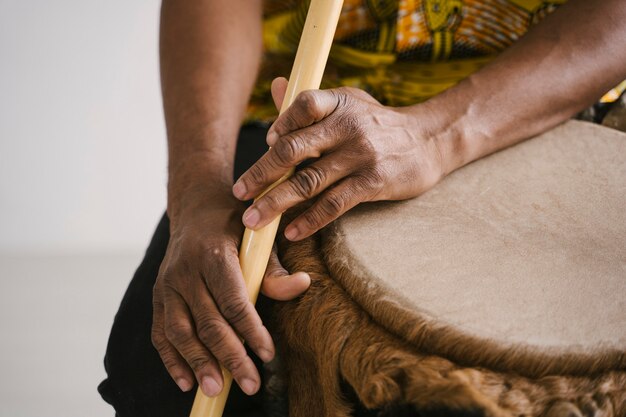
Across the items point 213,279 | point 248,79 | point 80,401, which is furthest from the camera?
point 80,401

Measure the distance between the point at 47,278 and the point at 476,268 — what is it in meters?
1.46

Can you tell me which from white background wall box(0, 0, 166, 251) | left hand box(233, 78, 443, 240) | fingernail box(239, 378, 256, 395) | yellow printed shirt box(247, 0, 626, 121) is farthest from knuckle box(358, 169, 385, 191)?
white background wall box(0, 0, 166, 251)

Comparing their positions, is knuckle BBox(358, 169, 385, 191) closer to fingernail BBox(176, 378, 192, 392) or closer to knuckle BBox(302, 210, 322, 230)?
knuckle BBox(302, 210, 322, 230)

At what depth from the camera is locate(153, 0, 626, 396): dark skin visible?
0.59 meters

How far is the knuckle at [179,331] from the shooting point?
0.61m

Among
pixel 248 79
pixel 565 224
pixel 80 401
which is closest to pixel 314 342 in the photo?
pixel 565 224

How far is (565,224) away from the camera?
0.61 meters

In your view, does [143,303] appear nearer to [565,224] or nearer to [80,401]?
[565,224]

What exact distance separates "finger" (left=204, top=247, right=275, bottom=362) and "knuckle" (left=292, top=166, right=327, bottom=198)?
0.29 ft

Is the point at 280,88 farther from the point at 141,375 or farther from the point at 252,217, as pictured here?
the point at 141,375

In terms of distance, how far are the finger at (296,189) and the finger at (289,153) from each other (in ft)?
0.04

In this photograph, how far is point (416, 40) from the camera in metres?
0.88

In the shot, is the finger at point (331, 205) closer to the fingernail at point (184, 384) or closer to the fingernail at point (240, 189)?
the fingernail at point (240, 189)

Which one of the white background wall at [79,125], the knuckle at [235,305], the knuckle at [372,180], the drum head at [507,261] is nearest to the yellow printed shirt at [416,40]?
the drum head at [507,261]
